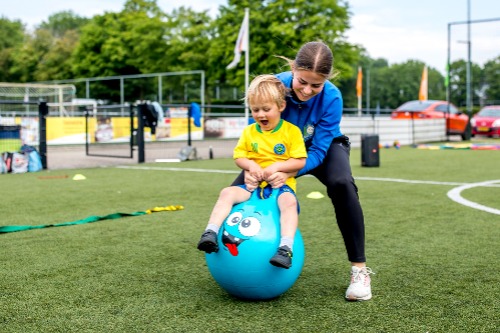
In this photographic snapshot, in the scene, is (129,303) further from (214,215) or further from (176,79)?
(176,79)

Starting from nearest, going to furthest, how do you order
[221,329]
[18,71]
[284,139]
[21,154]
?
1. [221,329]
2. [284,139]
3. [21,154]
4. [18,71]

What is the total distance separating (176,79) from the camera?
47.4 m

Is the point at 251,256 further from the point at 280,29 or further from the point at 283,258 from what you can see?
the point at 280,29

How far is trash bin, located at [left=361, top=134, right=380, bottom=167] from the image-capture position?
1334 cm

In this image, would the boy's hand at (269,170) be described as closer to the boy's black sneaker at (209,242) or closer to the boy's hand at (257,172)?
the boy's hand at (257,172)

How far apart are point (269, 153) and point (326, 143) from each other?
1.21 feet

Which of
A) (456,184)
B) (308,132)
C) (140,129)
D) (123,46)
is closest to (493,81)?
(123,46)

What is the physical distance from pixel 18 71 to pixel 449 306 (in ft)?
216

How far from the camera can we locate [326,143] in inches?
152

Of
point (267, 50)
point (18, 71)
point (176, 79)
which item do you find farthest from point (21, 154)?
point (18, 71)

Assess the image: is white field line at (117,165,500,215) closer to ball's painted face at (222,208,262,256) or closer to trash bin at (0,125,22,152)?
trash bin at (0,125,22,152)

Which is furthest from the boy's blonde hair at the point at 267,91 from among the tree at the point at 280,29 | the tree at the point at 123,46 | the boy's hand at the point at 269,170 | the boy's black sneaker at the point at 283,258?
the tree at the point at 123,46

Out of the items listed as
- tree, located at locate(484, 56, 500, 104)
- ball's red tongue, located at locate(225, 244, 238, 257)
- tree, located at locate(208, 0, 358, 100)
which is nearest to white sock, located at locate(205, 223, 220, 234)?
ball's red tongue, located at locate(225, 244, 238, 257)

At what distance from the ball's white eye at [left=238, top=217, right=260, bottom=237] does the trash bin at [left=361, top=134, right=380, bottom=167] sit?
33.1 feet
